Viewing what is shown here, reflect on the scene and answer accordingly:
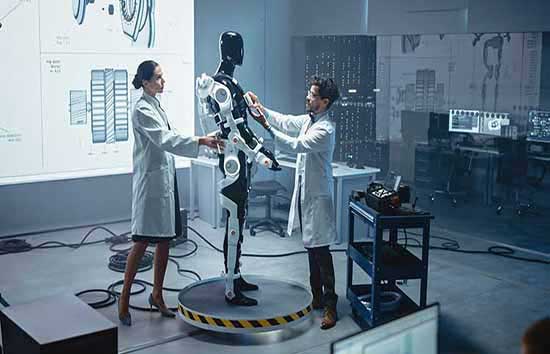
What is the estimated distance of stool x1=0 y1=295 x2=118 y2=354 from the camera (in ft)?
9.34

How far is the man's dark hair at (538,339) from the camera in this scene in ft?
4.75

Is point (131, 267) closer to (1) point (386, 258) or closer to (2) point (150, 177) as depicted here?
(2) point (150, 177)

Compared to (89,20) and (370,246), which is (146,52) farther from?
(370,246)

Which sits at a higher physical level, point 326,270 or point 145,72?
point 145,72

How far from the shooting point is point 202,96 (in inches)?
172

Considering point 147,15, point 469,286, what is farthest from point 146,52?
point 469,286

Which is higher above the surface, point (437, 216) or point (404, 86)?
point (404, 86)

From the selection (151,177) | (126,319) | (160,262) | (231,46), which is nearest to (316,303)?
(160,262)

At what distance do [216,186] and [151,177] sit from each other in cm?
241

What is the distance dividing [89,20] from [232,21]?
1.53 metres

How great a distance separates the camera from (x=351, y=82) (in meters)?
7.60

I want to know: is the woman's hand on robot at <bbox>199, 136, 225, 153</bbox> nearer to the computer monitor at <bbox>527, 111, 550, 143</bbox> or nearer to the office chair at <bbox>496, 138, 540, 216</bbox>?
the computer monitor at <bbox>527, 111, 550, 143</bbox>

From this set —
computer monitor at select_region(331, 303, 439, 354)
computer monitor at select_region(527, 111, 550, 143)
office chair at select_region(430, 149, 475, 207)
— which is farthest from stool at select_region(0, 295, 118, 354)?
office chair at select_region(430, 149, 475, 207)

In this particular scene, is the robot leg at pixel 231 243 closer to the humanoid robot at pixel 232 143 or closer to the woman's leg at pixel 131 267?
the humanoid robot at pixel 232 143
